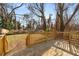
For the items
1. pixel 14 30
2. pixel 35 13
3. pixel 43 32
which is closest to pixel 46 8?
pixel 35 13

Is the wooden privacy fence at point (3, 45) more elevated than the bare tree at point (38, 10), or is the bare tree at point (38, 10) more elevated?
the bare tree at point (38, 10)

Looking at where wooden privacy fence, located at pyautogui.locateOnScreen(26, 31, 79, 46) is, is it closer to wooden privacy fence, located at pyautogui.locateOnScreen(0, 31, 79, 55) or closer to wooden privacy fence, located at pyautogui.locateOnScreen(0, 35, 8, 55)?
wooden privacy fence, located at pyautogui.locateOnScreen(0, 31, 79, 55)

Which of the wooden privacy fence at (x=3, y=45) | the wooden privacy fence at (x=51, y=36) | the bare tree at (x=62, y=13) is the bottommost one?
the wooden privacy fence at (x=3, y=45)

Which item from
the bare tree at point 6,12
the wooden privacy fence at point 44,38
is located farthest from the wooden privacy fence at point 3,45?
the bare tree at point 6,12

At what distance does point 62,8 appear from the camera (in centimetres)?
136

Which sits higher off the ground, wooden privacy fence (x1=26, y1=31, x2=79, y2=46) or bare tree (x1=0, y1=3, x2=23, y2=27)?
bare tree (x1=0, y1=3, x2=23, y2=27)

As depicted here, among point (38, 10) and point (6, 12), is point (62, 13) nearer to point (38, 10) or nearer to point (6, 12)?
point (38, 10)

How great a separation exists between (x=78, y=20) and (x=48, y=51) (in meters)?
0.36

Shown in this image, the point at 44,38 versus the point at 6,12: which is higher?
the point at 6,12

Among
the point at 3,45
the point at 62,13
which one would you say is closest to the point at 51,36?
the point at 62,13

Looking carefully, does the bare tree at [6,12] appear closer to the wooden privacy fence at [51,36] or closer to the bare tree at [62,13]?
the wooden privacy fence at [51,36]

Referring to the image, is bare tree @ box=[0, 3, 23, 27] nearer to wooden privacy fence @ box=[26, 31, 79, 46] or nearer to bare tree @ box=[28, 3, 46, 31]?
bare tree @ box=[28, 3, 46, 31]

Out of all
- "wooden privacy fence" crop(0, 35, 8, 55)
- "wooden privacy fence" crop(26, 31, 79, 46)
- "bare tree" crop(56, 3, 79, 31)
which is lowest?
"wooden privacy fence" crop(0, 35, 8, 55)

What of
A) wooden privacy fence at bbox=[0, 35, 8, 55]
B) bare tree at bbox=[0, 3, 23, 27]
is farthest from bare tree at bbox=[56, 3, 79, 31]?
wooden privacy fence at bbox=[0, 35, 8, 55]
